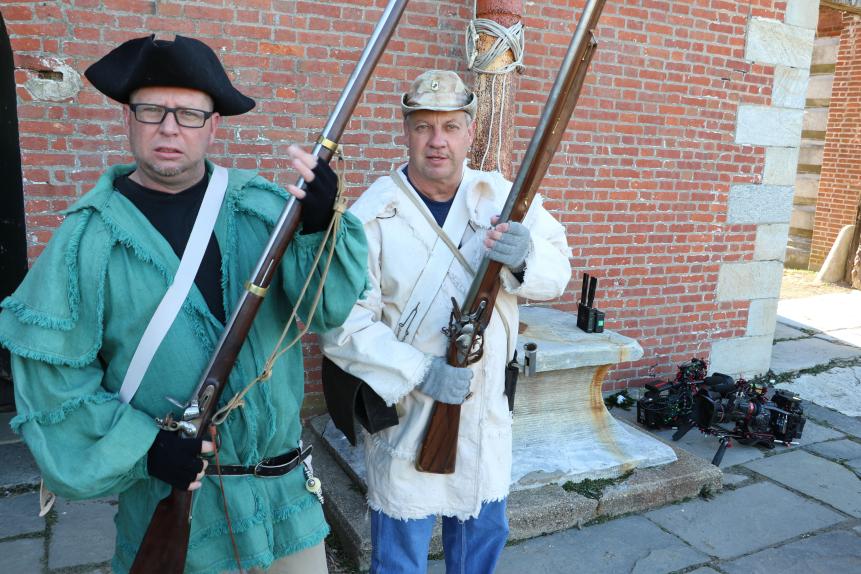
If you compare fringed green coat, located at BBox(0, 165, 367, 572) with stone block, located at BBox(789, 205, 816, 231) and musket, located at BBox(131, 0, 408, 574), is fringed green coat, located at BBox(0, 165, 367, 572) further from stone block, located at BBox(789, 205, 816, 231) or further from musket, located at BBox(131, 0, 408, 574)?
stone block, located at BBox(789, 205, 816, 231)

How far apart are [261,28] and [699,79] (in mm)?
3417

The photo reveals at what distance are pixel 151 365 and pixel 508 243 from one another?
3.71 feet

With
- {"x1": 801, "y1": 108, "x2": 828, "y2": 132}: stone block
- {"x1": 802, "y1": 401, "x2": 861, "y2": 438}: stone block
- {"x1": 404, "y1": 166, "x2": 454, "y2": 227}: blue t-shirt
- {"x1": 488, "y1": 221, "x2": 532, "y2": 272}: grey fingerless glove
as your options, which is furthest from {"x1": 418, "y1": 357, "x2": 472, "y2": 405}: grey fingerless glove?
{"x1": 801, "y1": 108, "x2": 828, "y2": 132}: stone block

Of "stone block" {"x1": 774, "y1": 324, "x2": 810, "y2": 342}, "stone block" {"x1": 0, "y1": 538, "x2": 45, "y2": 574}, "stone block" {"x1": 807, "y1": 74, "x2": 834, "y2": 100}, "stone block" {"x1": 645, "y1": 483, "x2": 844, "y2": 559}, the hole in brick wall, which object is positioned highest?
"stone block" {"x1": 807, "y1": 74, "x2": 834, "y2": 100}

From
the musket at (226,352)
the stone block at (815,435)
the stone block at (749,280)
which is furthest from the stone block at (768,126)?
the musket at (226,352)

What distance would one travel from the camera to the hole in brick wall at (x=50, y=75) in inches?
133

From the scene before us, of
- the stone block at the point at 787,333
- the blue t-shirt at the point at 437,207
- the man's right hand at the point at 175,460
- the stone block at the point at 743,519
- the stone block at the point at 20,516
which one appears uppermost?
the blue t-shirt at the point at 437,207

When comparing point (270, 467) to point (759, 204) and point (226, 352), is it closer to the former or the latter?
point (226, 352)

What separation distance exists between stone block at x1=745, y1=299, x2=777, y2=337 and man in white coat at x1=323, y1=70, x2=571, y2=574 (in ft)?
14.1

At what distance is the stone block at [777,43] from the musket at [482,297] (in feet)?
13.1

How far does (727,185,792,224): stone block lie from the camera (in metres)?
5.69

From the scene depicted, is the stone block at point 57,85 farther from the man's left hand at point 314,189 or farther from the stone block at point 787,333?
the stone block at point 787,333

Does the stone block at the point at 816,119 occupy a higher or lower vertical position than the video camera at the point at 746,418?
higher

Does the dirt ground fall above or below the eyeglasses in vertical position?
below
